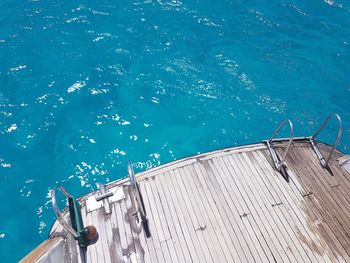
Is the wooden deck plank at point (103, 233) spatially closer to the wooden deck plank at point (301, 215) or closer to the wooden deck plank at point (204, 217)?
the wooden deck plank at point (204, 217)

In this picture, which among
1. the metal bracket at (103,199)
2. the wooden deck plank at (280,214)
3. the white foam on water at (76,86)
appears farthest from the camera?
the white foam on water at (76,86)

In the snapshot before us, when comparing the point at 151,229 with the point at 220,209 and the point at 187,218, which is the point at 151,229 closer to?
the point at 187,218

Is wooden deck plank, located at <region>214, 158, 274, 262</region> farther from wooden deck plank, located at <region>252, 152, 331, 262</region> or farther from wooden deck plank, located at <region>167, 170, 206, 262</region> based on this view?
wooden deck plank, located at <region>167, 170, 206, 262</region>

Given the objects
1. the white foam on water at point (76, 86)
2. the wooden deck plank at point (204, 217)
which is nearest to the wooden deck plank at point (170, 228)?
the wooden deck plank at point (204, 217)

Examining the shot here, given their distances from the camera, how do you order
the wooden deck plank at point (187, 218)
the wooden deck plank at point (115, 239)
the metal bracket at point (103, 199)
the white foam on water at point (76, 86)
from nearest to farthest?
1. the wooden deck plank at point (115, 239)
2. the wooden deck plank at point (187, 218)
3. the metal bracket at point (103, 199)
4. the white foam on water at point (76, 86)

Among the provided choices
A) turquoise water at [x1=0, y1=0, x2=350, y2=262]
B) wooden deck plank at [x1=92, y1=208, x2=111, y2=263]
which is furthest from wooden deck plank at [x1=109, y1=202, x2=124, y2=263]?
turquoise water at [x1=0, y1=0, x2=350, y2=262]

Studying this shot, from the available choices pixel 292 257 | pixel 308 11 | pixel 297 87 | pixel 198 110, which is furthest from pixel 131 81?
pixel 308 11

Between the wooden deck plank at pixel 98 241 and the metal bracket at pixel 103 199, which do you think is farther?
the metal bracket at pixel 103 199

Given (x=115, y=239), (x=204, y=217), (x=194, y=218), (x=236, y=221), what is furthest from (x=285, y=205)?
Answer: (x=115, y=239)
